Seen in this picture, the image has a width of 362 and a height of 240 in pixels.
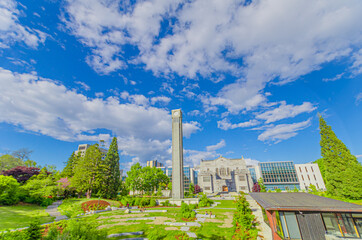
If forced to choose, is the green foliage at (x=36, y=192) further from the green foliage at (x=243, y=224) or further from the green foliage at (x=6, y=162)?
the green foliage at (x=243, y=224)

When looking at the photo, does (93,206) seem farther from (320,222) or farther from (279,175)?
(279,175)

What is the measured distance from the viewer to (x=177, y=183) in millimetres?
36219

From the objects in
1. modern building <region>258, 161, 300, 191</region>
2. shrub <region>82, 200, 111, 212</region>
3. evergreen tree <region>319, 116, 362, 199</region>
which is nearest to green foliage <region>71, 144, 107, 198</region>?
shrub <region>82, 200, 111, 212</region>

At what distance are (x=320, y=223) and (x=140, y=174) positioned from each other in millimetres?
45330

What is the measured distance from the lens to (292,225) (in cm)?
1028

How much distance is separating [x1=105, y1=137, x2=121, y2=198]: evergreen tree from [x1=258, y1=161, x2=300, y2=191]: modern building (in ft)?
207

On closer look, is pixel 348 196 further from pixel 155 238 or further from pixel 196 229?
pixel 155 238

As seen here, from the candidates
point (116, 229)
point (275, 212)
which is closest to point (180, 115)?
point (116, 229)

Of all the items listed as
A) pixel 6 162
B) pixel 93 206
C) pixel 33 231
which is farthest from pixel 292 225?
pixel 6 162

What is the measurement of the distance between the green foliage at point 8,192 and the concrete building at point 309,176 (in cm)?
8865

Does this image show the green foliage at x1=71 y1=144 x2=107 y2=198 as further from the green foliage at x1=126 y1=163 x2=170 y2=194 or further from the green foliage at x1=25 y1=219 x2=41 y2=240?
the green foliage at x1=25 y1=219 x2=41 y2=240

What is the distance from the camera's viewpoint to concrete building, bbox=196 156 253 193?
65.8m

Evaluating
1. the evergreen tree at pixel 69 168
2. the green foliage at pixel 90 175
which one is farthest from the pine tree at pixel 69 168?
the green foliage at pixel 90 175

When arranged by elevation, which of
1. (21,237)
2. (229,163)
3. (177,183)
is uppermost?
(229,163)
